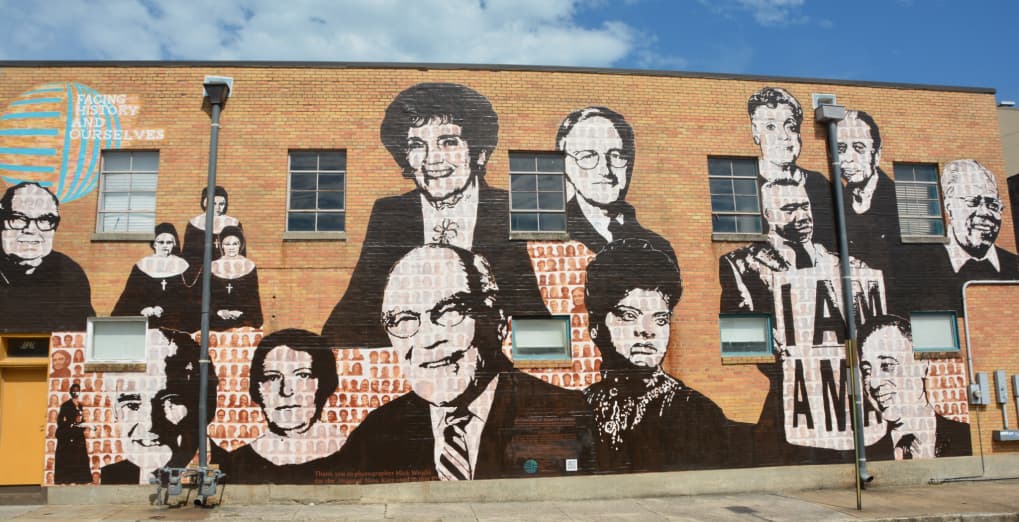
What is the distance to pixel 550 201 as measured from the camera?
45.1ft

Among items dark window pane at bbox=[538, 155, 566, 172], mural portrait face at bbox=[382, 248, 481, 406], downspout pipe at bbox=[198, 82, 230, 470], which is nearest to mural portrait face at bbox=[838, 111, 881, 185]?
dark window pane at bbox=[538, 155, 566, 172]

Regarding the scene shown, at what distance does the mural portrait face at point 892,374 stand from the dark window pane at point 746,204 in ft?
11.0

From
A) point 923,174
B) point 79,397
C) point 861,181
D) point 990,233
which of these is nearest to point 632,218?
point 861,181

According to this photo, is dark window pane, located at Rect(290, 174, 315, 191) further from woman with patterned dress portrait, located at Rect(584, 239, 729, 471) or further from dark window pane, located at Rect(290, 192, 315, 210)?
woman with patterned dress portrait, located at Rect(584, 239, 729, 471)

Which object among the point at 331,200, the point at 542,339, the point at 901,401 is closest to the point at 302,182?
the point at 331,200

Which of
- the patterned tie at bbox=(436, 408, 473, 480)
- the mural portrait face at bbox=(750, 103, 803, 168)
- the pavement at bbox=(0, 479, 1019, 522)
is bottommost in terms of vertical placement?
the pavement at bbox=(0, 479, 1019, 522)

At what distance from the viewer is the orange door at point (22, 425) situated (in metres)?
12.2

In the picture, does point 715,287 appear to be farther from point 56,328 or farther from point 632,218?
point 56,328

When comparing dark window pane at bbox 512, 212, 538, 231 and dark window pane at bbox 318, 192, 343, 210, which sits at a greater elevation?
dark window pane at bbox 318, 192, 343, 210

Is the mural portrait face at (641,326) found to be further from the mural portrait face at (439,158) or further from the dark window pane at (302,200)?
the dark window pane at (302,200)

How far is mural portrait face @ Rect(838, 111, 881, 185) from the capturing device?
14.6 metres

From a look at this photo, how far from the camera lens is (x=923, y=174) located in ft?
49.3

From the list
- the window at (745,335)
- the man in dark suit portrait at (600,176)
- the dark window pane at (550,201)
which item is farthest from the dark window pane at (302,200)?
the window at (745,335)

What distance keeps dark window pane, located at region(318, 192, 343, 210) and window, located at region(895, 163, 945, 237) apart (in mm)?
11121
